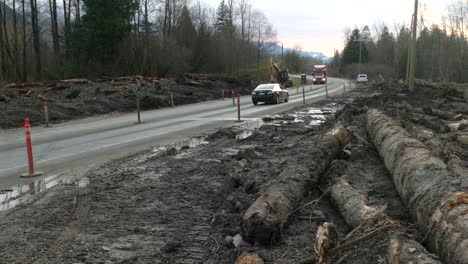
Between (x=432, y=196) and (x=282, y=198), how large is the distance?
1829mm

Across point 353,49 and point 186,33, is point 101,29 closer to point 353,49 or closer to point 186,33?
point 186,33

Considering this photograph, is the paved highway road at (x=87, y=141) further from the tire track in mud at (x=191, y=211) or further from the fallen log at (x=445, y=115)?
the fallen log at (x=445, y=115)

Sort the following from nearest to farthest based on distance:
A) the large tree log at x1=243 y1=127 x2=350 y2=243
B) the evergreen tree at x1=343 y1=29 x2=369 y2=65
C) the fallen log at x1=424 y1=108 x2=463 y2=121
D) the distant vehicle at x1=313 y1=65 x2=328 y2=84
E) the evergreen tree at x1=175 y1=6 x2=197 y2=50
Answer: the large tree log at x1=243 y1=127 x2=350 y2=243 → the fallen log at x1=424 y1=108 x2=463 y2=121 → the evergreen tree at x1=175 y1=6 x2=197 y2=50 → the distant vehicle at x1=313 y1=65 x2=328 y2=84 → the evergreen tree at x1=343 y1=29 x2=369 y2=65

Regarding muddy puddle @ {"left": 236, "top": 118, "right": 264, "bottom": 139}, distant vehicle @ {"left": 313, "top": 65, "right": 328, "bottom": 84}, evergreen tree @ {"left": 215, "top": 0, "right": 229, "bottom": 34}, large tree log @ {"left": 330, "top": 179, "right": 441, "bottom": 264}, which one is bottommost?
muddy puddle @ {"left": 236, "top": 118, "right": 264, "bottom": 139}

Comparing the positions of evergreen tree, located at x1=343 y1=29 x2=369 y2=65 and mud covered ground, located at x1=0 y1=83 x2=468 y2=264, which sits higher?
evergreen tree, located at x1=343 y1=29 x2=369 y2=65

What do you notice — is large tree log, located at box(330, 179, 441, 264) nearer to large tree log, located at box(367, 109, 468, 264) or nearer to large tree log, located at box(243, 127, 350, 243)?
large tree log, located at box(367, 109, 468, 264)

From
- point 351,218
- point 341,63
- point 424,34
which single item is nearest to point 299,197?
point 351,218

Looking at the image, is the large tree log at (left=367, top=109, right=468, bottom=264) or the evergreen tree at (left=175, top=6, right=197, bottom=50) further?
the evergreen tree at (left=175, top=6, right=197, bottom=50)

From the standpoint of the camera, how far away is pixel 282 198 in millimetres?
6133

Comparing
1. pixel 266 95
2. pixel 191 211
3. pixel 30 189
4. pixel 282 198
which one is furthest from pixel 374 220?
pixel 266 95

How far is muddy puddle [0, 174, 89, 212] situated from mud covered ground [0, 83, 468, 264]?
95mm

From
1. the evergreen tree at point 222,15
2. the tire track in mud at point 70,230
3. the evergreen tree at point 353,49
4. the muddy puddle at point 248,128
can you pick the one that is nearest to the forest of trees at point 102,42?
the evergreen tree at point 222,15

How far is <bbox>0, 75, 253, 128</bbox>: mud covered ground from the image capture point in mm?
22150

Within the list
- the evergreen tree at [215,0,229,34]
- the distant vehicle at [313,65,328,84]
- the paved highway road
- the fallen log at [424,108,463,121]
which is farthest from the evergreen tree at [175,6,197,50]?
the fallen log at [424,108,463,121]
